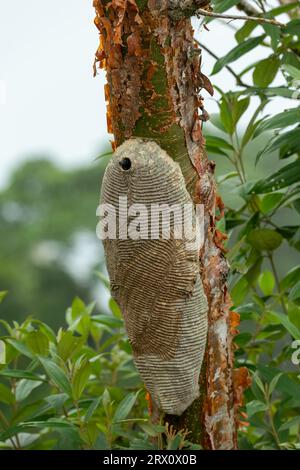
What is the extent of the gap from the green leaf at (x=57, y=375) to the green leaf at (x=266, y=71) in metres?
0.61

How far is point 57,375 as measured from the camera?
1120mm

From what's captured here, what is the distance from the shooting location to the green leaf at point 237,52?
127 centimetres

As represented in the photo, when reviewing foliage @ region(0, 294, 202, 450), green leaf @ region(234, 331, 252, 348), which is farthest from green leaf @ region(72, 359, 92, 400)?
green leaf @ region(234, 331, 252, 348)

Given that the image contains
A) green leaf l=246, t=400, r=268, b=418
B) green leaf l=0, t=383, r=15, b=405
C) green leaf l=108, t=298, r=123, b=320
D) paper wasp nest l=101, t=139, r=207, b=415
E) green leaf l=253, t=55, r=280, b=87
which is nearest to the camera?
paper wasp nest l=101, t=139, r=207, b=415

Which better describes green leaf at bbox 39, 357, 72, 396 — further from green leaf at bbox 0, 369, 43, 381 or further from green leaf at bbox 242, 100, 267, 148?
green leaf at bbox 242, 100, 267, 148

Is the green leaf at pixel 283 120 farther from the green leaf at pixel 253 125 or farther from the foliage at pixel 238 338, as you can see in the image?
Answer: the green leaf at pixel 253 125

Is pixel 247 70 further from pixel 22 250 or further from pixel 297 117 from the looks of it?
pixel 22 250

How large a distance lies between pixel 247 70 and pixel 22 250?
1319cm

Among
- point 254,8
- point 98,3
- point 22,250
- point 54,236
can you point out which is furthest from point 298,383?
point 54,236

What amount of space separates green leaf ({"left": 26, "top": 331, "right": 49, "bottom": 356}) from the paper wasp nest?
32 centimetres

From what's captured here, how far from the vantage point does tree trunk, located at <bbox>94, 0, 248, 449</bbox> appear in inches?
35.8

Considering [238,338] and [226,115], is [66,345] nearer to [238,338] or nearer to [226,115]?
[238,338]

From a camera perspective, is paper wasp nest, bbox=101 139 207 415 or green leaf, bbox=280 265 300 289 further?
green leaf, bbox=280 265 300 289

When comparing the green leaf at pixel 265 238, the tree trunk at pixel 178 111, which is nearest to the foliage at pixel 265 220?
the green leaf at pixel 265 238
